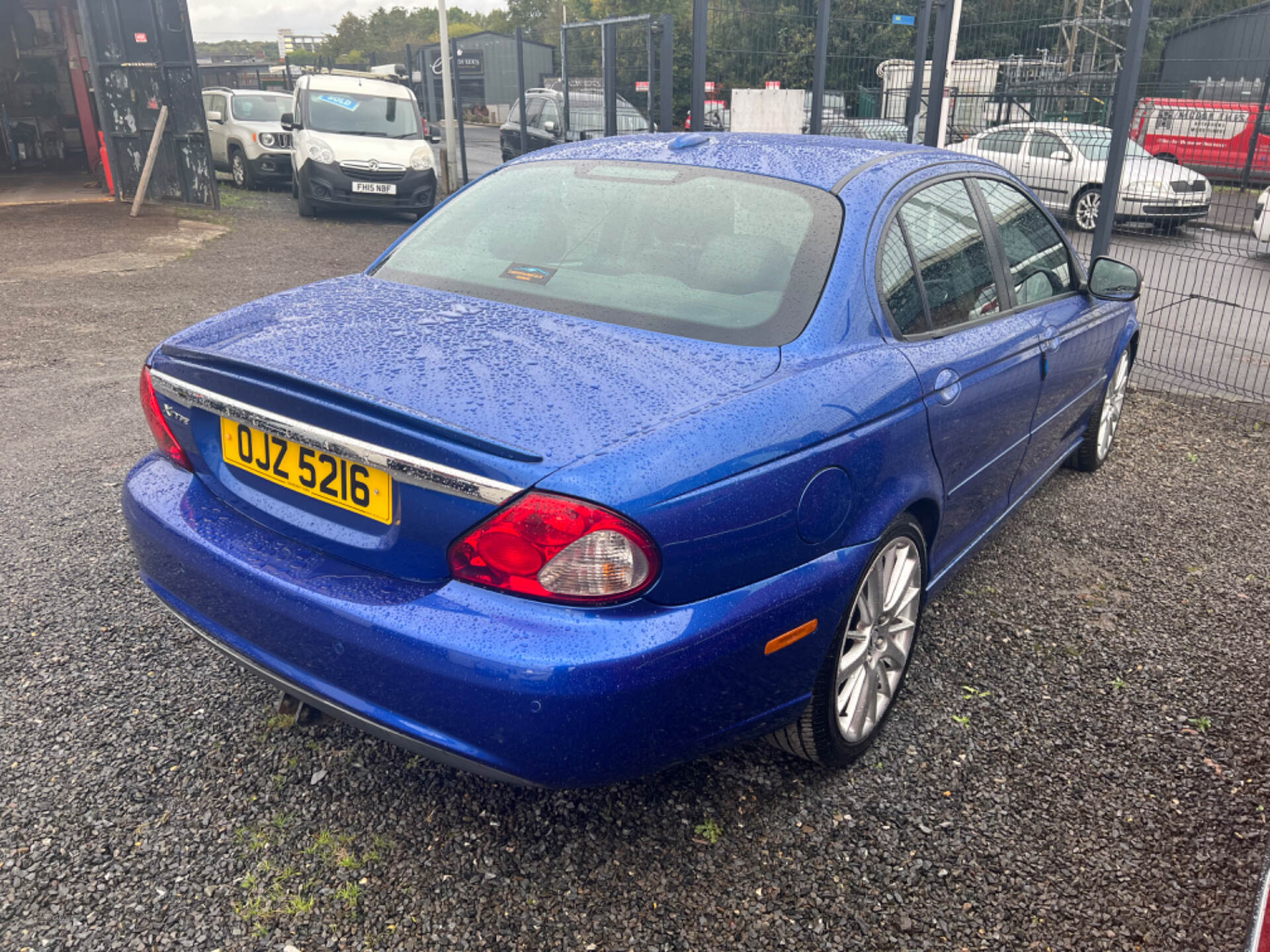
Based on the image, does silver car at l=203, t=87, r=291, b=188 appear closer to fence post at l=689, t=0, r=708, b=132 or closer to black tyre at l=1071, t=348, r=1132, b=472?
fence post at l=689, t=0, r=708, b=132

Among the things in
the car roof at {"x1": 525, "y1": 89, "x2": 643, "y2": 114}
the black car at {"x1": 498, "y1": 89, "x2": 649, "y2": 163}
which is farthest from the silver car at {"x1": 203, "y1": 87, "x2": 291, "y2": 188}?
the car roof at {"x1": 525, "y1": 89, "x2": 643, "y2": 114}

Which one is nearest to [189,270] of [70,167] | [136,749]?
→ [136,749]

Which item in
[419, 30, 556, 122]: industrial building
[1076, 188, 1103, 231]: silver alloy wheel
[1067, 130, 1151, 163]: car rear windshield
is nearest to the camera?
[1067, 130, 1151, 163]: car rear windshield

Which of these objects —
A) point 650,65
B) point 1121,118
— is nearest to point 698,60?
point 650,65

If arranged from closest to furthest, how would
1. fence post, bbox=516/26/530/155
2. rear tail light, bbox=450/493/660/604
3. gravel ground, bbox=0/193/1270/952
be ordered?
rear tail light, bbox=450/493/660/604 → gravel ground, bbox=0/193/1270/952 → fence post, bbox=516/26/530/155

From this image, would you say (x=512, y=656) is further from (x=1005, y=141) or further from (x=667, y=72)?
(x=667, y=72)

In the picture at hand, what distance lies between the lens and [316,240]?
11.9 m

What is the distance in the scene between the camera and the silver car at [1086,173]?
629cm

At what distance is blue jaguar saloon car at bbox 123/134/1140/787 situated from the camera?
71.7 inches

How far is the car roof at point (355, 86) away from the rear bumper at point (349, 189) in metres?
1.45

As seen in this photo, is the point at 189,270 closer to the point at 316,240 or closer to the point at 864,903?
the point at 316,240

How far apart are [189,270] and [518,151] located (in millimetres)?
7004

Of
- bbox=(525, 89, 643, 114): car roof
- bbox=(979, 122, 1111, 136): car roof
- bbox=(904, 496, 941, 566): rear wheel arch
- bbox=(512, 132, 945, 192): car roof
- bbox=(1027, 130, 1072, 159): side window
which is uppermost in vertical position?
bbox=(512, 132, 945, 192): car roof

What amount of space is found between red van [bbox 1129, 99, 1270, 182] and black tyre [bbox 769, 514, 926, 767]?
529cm
